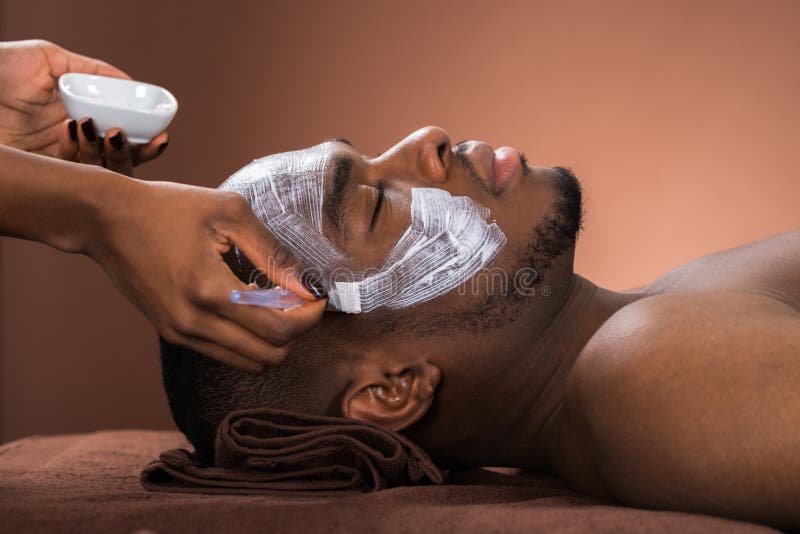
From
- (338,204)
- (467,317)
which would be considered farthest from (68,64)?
(467,317)

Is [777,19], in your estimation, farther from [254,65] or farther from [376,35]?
[254,65]

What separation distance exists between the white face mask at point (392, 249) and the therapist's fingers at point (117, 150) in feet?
0.86

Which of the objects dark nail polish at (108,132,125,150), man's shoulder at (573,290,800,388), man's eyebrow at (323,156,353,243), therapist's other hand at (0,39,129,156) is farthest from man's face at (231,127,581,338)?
therapist's other hand at (0,39,129,156)

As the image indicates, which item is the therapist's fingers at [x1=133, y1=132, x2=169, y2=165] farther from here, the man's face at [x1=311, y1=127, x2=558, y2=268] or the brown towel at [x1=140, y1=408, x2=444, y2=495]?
the brown towel at [x1=140, y1=408, x2=444, y2=495]

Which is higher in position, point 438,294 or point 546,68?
point 546,68

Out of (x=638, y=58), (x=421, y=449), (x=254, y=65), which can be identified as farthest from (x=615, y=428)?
(x=254, y=65)

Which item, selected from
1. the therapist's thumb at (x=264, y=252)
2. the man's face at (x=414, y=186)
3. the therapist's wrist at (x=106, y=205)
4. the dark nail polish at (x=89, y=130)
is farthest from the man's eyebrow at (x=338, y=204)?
the dark nail polish at (x=89, y=130)

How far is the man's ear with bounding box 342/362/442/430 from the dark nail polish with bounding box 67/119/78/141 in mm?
663

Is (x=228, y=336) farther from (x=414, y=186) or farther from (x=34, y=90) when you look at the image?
(x=34, y=90)

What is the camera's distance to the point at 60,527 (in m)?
0.99

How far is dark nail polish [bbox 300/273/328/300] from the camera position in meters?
1.19

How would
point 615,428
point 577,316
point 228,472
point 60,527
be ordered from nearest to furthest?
1. point 60,527
2. point 615,428
3. point 228,472
4. point 577,316

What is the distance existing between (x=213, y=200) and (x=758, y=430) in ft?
2.31

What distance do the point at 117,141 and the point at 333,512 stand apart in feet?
2.67
